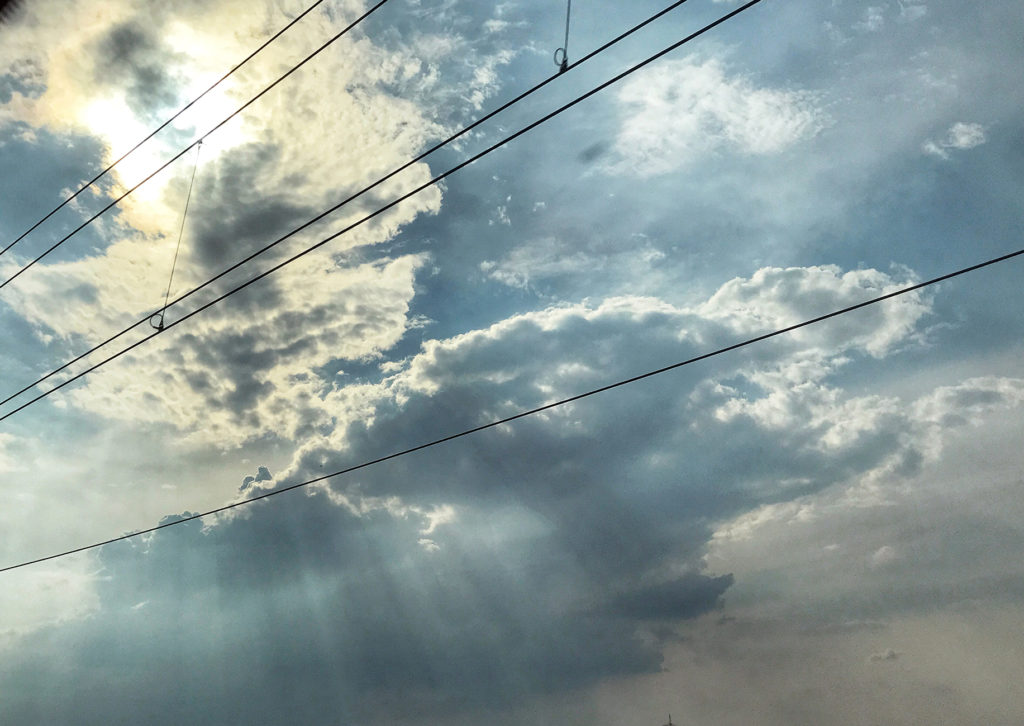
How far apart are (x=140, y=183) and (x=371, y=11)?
8440 millimetres

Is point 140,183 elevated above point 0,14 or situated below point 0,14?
below

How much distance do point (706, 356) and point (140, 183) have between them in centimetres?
1458

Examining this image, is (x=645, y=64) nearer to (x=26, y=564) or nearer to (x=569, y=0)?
(x=569, y=0)

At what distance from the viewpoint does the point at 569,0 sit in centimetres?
1228

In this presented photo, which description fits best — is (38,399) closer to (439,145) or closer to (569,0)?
(439,145)

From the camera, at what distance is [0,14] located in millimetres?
16719

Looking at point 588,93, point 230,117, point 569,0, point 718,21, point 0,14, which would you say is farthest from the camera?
point 0,14

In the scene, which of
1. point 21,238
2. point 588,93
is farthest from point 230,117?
point 588,93

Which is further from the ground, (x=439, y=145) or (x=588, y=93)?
(x=439, y=145)

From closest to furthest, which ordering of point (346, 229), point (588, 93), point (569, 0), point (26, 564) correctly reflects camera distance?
point (588, 93) → point (569, 0) → point (346, 229) → point (26, 564)

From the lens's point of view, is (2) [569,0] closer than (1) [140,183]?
Yes

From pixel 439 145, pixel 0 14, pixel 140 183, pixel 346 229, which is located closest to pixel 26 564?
pixel 140 183

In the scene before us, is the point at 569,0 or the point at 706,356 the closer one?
the point at 569,0

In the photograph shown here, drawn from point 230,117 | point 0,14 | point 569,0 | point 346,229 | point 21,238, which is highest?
point 0,14
